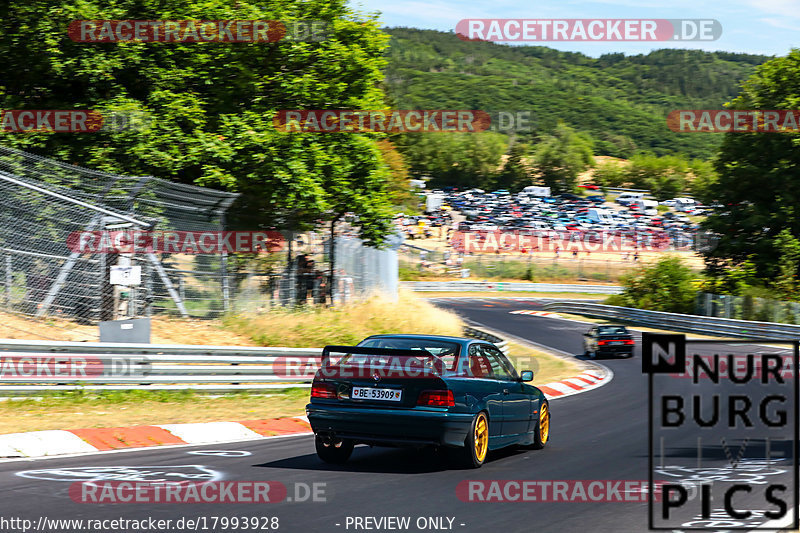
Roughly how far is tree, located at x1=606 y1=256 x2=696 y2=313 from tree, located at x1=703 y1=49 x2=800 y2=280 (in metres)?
1.84

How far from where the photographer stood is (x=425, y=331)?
24156 millimetres

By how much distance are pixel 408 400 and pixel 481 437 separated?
96 cm

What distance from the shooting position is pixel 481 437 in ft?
29.2

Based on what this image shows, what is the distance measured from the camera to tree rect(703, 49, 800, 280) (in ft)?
141

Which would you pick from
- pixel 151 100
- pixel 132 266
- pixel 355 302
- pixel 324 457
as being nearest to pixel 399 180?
pixel 355 302

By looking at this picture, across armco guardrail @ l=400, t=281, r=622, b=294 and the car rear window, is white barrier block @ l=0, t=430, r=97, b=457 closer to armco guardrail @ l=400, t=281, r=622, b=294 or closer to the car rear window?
the car rear window

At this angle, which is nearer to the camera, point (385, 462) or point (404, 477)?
point (404, 477)

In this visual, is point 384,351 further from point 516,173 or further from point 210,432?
point 516,173

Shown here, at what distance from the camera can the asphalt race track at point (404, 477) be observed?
632 cm

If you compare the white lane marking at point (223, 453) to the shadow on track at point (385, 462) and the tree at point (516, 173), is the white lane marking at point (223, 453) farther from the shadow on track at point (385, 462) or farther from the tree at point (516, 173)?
the tree at point (516, 173)

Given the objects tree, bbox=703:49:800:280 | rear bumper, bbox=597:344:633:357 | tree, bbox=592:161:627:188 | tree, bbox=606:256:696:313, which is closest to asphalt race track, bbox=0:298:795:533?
rear bumper, bbox=597:344:633:357

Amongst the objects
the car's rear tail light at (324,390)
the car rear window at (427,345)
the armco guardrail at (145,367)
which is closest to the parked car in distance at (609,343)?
the armco guardrail at (145,367)

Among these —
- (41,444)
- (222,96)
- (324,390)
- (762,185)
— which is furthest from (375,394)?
(762,185)

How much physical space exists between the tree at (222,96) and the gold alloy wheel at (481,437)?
1269 centimetres
